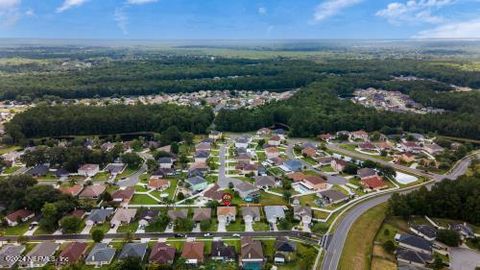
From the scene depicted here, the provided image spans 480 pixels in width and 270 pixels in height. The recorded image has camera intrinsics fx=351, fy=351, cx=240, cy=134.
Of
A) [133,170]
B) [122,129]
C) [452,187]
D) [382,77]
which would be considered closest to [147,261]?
[133,170]

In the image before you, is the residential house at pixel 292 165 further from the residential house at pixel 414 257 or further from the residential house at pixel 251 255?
the residential house at pixel 414 257

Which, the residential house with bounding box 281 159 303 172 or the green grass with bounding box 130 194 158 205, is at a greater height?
the residential house with bounding box 281 159 303 172

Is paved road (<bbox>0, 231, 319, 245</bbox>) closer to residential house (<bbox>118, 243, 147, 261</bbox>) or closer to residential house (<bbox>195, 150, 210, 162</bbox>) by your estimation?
residential house (<bbox>118, 243, 147, 261</bbox>)

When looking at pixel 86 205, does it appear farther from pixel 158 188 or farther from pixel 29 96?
pixel 29 96

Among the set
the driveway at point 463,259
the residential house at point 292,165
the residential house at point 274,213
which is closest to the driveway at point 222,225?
the residential house at point 274,213

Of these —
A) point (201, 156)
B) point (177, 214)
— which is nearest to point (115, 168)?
point (201, 156)

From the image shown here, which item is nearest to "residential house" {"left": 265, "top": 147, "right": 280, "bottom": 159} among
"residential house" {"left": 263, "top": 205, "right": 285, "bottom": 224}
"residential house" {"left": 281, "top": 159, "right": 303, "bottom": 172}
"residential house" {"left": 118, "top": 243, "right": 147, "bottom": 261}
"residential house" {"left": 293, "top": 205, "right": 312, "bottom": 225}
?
"residential house" {"left": 281, "top": 159, "right": 303, "bottom": 172}

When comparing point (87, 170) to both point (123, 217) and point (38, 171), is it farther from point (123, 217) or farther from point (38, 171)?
point (123, 217)
